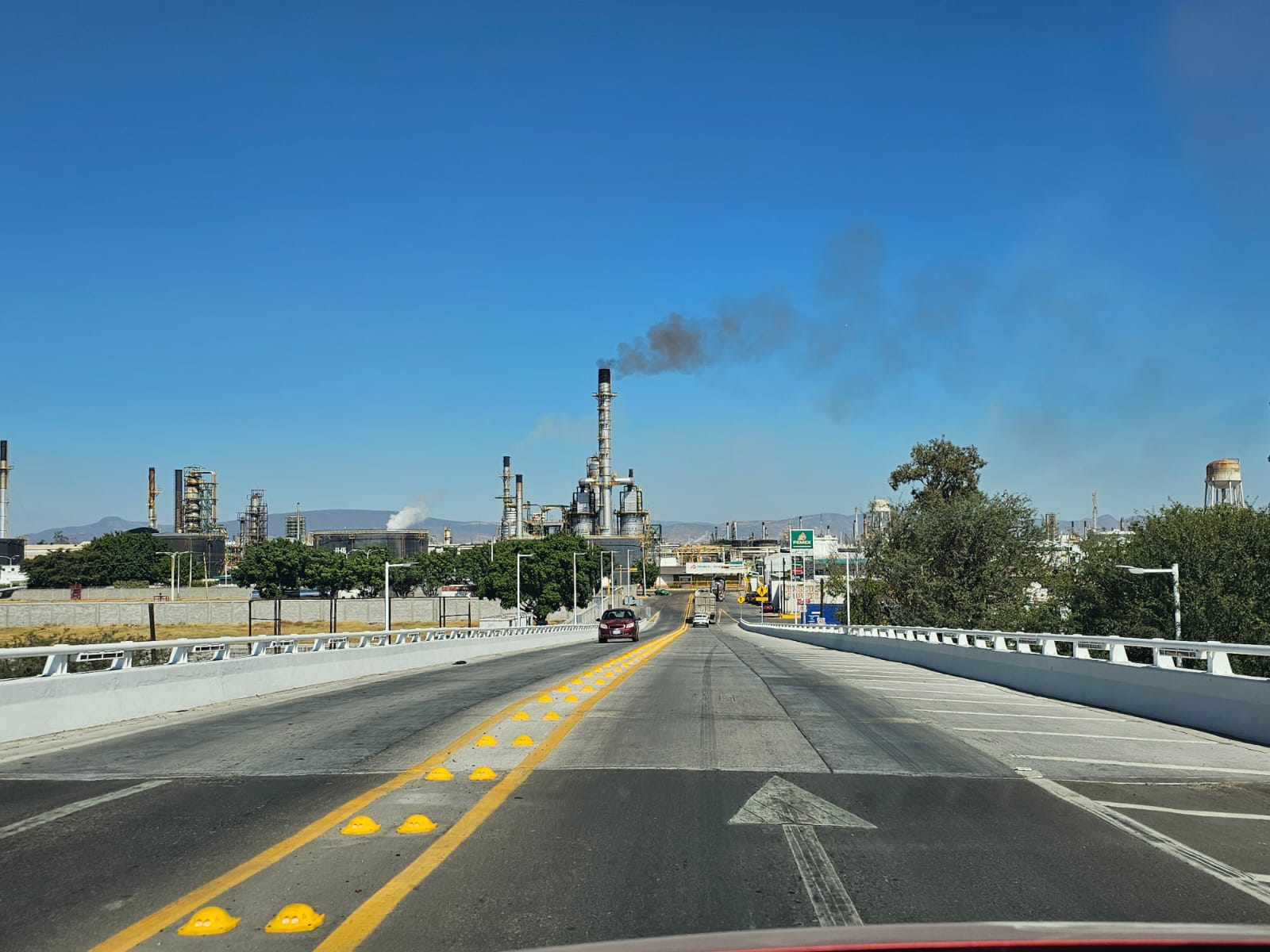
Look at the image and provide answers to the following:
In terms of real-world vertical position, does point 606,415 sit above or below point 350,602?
above

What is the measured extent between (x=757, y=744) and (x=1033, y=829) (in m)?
4.55

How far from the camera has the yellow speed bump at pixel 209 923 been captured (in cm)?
502

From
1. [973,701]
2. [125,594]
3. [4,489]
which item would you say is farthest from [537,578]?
[4,489]

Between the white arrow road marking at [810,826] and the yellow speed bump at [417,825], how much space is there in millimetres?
2113

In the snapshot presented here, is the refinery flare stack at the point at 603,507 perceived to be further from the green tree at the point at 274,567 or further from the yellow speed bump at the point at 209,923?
the yellow speed bump at the point at 209,923

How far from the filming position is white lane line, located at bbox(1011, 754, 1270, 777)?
10.4 m

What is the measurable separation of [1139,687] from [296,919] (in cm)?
1452

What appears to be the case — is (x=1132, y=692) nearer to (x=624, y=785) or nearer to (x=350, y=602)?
(x=624, y=785)

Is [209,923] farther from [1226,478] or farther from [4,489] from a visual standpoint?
[4,489]

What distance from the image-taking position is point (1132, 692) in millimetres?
16406

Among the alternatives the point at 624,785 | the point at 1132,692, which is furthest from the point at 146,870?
the point at 1132,692

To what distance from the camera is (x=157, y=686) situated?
15.6 metres

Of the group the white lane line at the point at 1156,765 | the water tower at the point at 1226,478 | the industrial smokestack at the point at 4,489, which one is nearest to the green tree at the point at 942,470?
the water tower at the point at 1226,478

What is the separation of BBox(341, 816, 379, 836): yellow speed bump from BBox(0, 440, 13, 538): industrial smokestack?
19712cm
